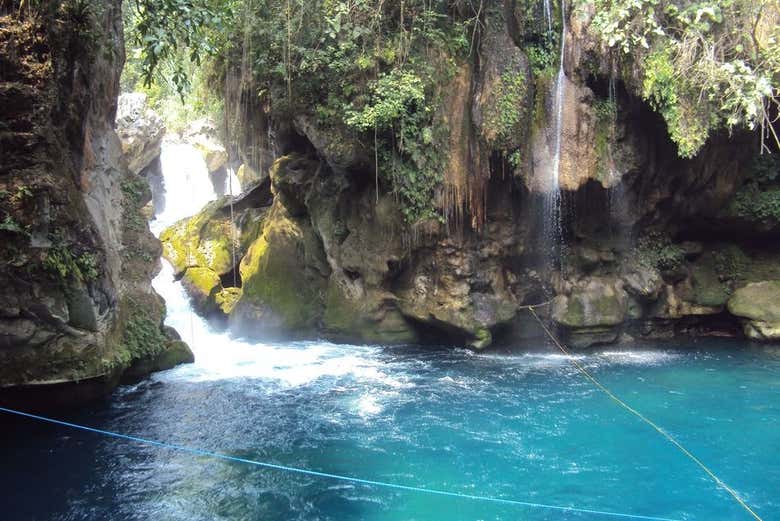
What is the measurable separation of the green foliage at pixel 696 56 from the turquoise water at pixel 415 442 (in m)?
4.46

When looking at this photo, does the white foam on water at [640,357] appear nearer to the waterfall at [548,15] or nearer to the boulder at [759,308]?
the boulder at [759,308]

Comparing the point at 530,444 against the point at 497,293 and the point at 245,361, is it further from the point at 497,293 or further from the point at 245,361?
the point at 245,361

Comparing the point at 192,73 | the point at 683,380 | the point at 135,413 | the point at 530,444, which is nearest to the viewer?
the point at 530,444

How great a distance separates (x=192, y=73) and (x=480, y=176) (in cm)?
825

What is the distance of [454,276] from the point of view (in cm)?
1188

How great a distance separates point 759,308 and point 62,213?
493 inches

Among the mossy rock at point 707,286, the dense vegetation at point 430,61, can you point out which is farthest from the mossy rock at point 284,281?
the mossy rock at point 707,286

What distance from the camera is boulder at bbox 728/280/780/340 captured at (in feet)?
37.9

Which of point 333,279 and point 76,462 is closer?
point 76,462

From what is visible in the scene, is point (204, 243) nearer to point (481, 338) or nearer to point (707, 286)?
point (481, 338)

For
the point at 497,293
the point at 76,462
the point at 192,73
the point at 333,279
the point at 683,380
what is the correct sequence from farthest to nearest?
the point at 192,73 < the point at 333,279 < the point at 497,293 < the point at 683,380 < the point at 76,462

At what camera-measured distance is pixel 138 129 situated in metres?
21.8

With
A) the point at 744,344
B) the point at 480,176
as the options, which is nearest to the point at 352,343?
the point at 480,176

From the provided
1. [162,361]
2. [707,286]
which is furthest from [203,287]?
[707,286]
